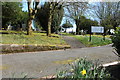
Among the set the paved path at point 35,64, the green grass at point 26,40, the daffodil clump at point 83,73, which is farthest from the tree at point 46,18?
the daffodil clump at point 83,73

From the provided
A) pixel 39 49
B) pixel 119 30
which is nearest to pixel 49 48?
pixel 39 49

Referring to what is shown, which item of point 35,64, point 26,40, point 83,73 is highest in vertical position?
point 26,40

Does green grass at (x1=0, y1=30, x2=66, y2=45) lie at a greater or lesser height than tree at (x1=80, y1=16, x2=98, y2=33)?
lesser

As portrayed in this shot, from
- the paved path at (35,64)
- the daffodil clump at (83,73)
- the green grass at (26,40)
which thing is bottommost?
the paved path at (35,64)

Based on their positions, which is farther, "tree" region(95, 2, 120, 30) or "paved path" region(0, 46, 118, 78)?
"tree" region(95, 2, 120, 30)

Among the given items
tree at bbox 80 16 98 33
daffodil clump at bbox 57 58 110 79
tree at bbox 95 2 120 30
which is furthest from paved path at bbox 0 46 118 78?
tree at bbox 80 16 98 33

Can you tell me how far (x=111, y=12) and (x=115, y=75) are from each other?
119 feet

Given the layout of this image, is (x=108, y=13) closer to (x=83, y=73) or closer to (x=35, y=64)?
(x=35, y=64)

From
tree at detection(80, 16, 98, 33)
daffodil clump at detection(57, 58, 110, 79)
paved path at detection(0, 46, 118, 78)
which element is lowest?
paved path at detection(0, 46, 118, 78)

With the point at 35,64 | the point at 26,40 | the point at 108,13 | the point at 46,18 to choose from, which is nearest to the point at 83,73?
the point at 35,64

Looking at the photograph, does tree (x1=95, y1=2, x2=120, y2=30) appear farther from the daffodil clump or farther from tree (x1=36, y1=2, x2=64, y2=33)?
the daffodil clump

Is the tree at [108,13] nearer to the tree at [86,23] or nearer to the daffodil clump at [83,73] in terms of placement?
the tree at [86,23]

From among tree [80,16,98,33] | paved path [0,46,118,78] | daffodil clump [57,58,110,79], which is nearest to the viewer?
daffodil clump [57,58,110,79]

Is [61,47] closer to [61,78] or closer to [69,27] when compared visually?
[61,78]
